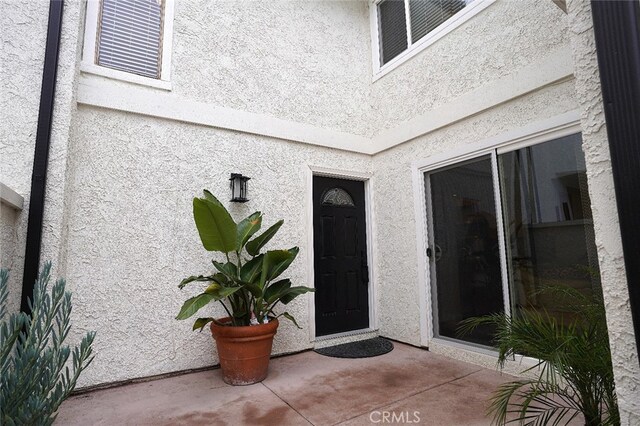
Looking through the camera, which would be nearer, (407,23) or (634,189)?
(634,189)

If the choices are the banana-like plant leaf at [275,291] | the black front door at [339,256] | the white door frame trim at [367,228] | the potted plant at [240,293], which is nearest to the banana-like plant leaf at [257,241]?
the potted plant at [240,293]

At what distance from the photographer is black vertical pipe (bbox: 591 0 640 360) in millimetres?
1284

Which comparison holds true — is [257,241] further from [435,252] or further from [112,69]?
[112,69]

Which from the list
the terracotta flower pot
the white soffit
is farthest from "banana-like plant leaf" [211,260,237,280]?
the white soffit

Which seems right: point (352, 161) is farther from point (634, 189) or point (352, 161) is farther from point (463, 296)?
point (634, 189)

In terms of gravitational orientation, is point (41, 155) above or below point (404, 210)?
above

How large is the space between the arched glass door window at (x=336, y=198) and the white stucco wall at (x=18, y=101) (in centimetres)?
378

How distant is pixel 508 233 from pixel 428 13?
12.0ft

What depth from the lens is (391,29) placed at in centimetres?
587

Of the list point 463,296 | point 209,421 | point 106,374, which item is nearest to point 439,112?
point 463,296

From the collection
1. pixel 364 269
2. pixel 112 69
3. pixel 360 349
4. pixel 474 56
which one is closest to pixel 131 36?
pixel 112 69

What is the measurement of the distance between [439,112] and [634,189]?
12.3 ft

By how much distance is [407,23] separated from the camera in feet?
17.9

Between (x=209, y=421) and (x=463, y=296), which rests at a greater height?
(x=463, y=296)
